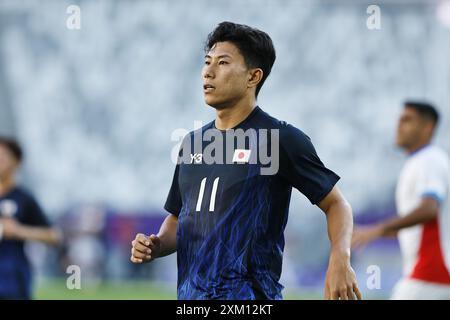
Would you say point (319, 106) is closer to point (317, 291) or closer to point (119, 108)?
point (119, 108)

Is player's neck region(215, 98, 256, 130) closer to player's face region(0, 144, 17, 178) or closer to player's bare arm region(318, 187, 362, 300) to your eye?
player's bare arm region(318, 187, 362, 300)

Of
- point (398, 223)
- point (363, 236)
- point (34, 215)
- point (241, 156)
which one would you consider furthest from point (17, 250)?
point (241, 156)

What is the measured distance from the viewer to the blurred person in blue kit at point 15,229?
7.97 metres

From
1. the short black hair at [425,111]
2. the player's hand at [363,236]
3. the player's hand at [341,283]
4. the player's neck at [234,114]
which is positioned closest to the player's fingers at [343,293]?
Result: the player's hand at [341,283]

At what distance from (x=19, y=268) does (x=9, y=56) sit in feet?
60.7

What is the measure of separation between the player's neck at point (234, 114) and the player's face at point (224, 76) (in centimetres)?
3

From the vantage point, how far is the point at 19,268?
8.06 metres

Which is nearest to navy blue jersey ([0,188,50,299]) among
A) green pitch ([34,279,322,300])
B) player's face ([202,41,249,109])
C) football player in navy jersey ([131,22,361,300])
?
football player in navy jersey ([131,22,361,300])

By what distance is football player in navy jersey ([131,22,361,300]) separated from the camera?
4.34m

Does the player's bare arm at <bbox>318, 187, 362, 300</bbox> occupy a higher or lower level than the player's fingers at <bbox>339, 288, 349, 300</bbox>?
higher

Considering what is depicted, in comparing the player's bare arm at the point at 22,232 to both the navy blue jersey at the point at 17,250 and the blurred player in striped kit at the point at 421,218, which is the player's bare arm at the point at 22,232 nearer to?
the navy blue jersey at the point at 17,250

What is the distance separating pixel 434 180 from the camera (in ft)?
26.0

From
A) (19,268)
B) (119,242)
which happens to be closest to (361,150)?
(119,242)

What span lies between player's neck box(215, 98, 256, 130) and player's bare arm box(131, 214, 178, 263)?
58cm
